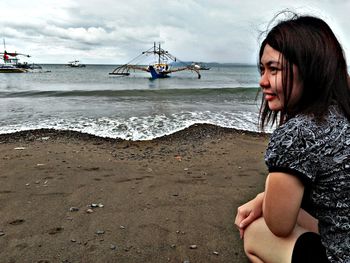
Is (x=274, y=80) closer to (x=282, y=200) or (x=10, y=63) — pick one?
(x=282, y=200)

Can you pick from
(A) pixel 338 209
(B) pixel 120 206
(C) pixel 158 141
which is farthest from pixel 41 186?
(A) pixel 338 209

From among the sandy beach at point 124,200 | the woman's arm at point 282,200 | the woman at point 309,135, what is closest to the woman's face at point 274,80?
the woman at point 309,135

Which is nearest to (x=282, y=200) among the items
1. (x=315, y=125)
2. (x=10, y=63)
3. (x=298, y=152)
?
(x=298, y=152)

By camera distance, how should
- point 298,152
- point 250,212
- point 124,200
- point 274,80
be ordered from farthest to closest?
point 124,200, point 250,212, point 274,80, point 298,152

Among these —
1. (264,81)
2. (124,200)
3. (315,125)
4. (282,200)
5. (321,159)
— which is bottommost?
(124,200)

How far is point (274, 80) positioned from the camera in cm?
162

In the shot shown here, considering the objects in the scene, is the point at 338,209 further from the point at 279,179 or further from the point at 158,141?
the point at 158,141

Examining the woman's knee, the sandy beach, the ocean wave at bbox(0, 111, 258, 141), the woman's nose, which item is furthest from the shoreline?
the woman's nose

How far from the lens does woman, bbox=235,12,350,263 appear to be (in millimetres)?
1400

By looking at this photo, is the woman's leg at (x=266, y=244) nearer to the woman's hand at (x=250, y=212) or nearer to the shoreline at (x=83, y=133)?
the woman's hand at (x=250, y=212)

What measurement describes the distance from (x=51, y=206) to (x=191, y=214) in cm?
157

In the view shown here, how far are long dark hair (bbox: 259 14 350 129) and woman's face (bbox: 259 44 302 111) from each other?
0.7 inches

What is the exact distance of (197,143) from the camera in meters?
7.30

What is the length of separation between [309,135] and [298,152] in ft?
0.28
